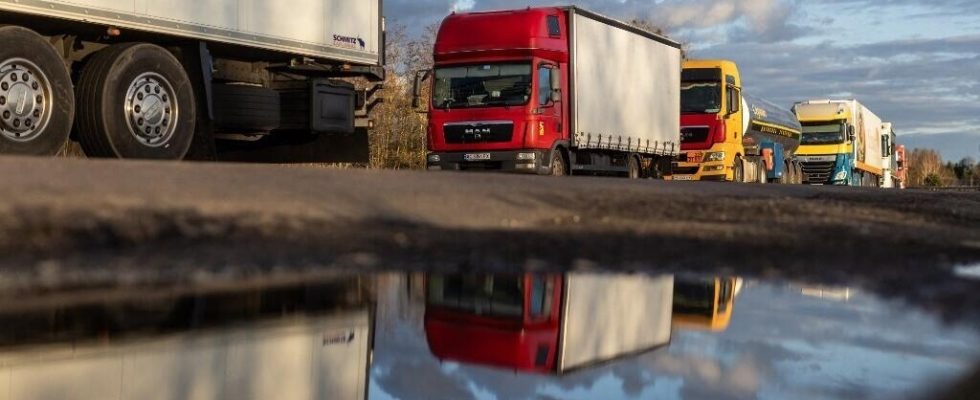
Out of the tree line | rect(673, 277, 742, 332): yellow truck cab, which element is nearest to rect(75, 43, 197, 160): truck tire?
rect(673, 277, 742, 332): yellow truck cab

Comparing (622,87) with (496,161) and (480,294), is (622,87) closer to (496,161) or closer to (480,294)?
(496,161)

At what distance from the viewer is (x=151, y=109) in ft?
34.9

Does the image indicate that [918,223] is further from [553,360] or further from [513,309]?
[553,360]

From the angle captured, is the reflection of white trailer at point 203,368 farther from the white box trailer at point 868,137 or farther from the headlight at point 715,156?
the white box trailer at point 868,137

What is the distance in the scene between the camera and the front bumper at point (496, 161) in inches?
740

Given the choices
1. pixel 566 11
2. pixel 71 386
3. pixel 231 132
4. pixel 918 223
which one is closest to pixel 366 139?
pixel 231 132

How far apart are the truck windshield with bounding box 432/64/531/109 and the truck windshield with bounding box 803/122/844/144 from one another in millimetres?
22966

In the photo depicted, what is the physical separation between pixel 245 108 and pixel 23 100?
335 centimetres

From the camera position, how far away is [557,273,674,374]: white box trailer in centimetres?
285

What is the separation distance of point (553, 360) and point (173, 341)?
0.91 meters

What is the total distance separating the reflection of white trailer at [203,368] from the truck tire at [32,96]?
7046mm

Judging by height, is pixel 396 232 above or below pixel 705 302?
above

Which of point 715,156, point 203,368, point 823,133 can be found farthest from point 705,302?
point 823,133

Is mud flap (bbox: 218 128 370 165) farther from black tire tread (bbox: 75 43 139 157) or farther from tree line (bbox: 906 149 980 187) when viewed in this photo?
tree line (bbox: 906 149 980 187)
